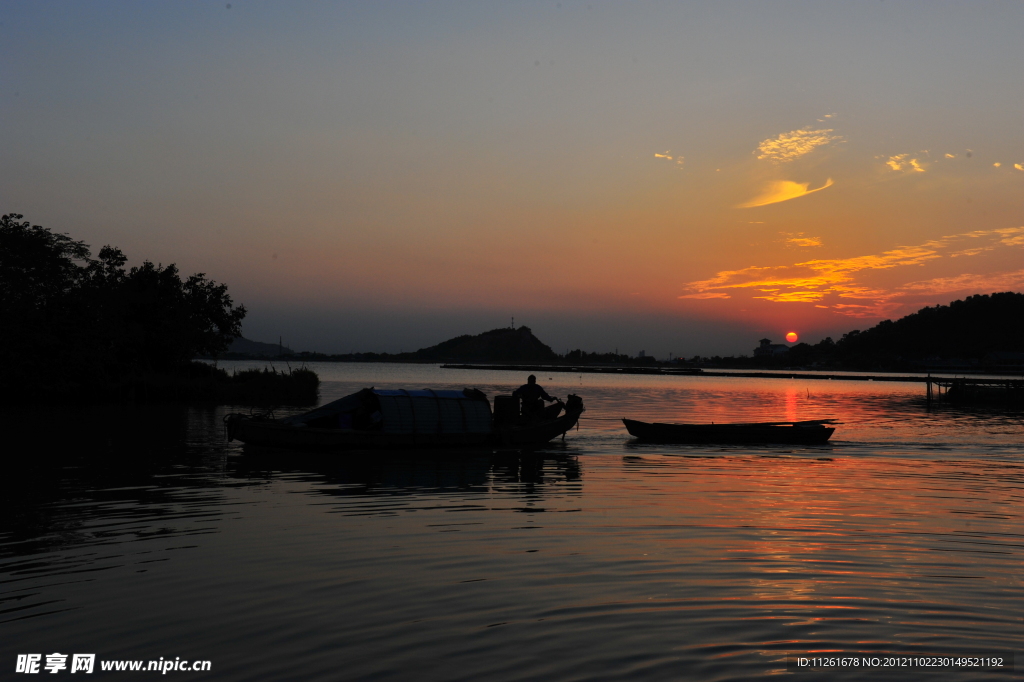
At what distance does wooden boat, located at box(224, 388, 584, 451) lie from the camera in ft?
87.0

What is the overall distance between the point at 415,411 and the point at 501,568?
57.2 feet

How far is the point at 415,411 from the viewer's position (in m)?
28.3

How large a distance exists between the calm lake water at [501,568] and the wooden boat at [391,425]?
2393 mm

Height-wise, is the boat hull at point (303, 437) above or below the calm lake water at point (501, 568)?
above

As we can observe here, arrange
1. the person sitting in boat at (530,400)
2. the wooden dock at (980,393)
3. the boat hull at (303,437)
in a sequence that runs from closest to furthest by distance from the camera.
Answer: the boat hull at (303,437)
the person sitting in boat at (530,400)
the wooden dock at (980,393)

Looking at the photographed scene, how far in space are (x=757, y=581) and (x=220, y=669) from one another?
712 cm

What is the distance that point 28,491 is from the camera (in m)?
18.0

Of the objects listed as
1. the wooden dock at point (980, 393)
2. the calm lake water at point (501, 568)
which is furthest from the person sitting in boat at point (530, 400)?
the wooden dock at point (980, 393)

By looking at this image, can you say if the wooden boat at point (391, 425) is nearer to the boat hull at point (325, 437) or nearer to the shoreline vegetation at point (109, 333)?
the boat hull at point (325, 437)

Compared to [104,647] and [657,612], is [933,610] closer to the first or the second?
[657,612]

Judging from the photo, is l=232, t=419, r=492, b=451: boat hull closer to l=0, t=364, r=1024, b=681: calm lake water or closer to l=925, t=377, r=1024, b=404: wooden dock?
l=0, t=364, r=1024, b=681: calm lake water

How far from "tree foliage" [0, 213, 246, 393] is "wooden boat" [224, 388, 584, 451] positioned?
102 ft

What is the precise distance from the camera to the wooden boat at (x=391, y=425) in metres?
26.5

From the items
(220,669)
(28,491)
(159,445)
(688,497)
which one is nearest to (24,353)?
(159,445)
